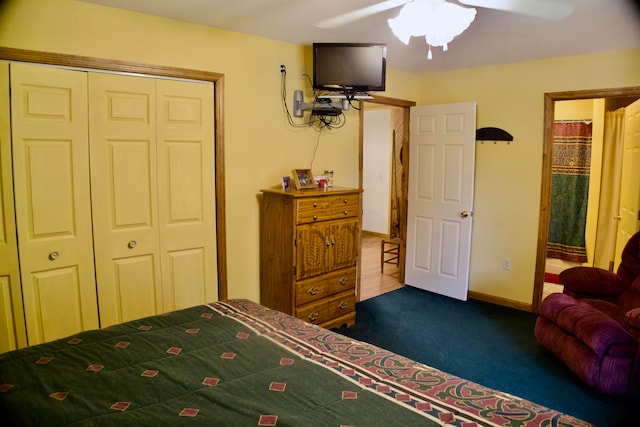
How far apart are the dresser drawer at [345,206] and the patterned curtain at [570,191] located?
3.58 meters

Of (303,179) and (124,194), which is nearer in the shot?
(124,194)

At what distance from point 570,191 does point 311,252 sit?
441 cm

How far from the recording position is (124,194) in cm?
282

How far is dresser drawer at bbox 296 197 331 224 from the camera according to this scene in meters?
3.21

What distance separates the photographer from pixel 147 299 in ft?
9.79

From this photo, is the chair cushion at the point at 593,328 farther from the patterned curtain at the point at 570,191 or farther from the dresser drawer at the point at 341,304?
the patterned curtain at the point at 570,191

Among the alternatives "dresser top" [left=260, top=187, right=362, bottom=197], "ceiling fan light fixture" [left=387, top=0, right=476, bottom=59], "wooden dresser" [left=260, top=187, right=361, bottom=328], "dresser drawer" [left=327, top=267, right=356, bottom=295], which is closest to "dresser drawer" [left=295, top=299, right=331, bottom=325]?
"wooden dresser" [left=260, top=187, right=361, bottom=328]

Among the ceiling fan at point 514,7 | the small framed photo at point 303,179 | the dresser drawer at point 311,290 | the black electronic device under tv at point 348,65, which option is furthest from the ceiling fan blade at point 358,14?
the dresser drawer at point 311,290

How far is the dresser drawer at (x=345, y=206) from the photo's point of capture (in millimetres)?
3457

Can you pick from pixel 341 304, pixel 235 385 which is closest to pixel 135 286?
pixel 341 304

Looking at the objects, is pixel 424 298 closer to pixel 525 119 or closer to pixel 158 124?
pixel 525 119

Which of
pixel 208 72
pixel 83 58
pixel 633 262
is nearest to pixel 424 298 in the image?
pixel 633 262

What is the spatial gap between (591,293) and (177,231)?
3.20 metres

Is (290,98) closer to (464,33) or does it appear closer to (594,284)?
(464,33)
